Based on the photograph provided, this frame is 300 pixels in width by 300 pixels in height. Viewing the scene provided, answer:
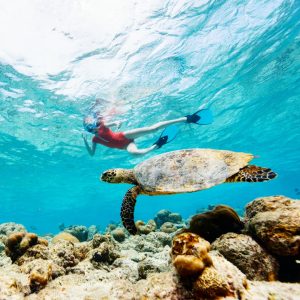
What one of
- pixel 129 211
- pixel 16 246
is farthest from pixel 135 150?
pixel 16 246

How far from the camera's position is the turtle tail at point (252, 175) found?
321 cm

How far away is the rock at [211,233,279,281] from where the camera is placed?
2.49 metres

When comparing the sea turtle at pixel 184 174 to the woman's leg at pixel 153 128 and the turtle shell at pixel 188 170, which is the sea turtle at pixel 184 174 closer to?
the turtle shell at pixel 188 170

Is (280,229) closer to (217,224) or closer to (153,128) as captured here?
(217,224)

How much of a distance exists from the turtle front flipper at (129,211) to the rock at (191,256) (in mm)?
1800

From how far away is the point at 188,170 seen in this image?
3795 millimetres

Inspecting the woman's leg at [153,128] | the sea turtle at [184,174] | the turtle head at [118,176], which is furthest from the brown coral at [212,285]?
the woman's leg at [153,128]

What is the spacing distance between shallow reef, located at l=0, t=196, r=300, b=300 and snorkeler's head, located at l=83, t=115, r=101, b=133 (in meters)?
9.59

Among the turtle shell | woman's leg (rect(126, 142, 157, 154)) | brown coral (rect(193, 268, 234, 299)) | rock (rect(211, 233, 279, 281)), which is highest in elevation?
woman's leg (rect(126, 142, 157, 154))

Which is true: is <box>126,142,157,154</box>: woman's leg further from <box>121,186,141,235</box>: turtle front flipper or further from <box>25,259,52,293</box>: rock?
<box>25,259,52,293</box>: rock

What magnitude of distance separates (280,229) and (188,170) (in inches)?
61.7

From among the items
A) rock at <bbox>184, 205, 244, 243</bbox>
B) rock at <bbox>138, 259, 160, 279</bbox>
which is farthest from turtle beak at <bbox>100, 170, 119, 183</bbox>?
rock at <bbox>184, 205, 244, 243</bbox>

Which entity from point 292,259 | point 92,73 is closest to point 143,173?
point 292,259

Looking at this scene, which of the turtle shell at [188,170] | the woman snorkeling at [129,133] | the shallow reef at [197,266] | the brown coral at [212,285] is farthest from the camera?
the woman snorkeling at [129,133]
